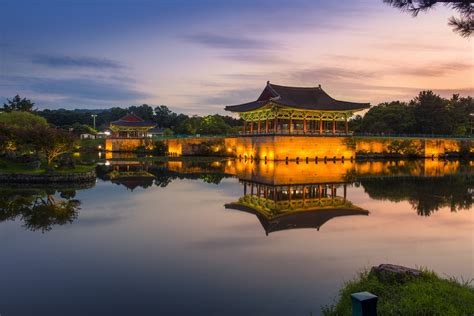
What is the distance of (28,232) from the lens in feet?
41.5

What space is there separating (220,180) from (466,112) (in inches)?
2294

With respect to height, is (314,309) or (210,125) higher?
(210,125)

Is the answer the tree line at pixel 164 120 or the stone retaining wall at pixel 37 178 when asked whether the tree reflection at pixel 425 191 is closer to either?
the stone retaining wall at pixel 37 178

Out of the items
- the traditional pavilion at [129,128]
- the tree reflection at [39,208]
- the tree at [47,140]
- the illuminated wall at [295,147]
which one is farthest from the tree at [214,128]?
the tree reflection at [39,208]

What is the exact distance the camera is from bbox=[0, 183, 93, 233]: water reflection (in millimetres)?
14336

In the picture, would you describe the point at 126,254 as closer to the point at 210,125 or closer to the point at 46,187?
the point at 46,187

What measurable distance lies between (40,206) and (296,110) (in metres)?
33.4

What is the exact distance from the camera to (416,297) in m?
6.13

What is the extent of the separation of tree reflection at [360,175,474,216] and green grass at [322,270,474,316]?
1002 cm

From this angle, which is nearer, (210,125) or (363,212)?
(363,212)

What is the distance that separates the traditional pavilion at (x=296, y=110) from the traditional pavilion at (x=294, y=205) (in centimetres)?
2073

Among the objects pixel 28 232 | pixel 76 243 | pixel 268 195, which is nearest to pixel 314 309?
pixel 76 243

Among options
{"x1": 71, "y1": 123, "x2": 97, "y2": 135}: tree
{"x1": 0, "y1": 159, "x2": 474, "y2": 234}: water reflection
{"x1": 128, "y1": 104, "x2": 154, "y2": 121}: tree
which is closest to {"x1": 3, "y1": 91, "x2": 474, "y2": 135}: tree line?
{"x1": 71, "y1": 123, "x2": 97, "y2": 135}: tree

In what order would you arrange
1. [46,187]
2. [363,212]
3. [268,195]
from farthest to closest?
[46,187] < [268,195] < [363,212]
